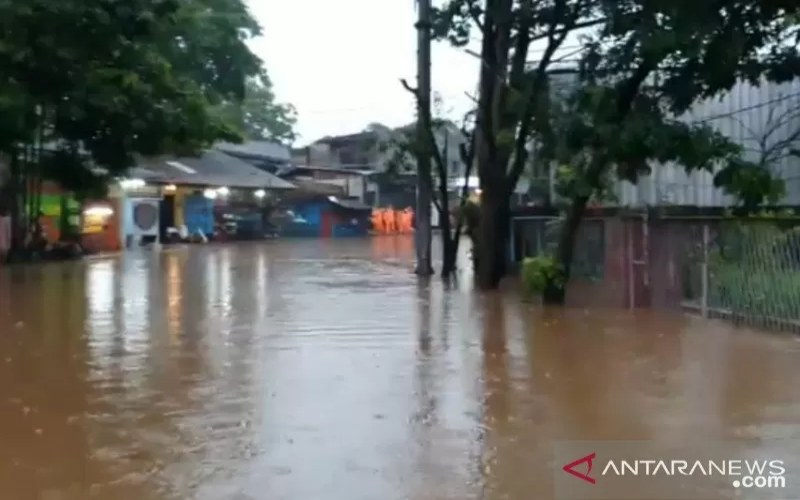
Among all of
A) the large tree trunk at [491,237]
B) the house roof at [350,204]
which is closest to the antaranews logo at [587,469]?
the large tree trunk at [491,237]

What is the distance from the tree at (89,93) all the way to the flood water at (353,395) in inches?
338

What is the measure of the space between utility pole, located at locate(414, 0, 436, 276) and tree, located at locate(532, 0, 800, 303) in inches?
263

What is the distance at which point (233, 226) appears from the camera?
49875 mm

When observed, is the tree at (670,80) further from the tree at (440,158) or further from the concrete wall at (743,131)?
the tree at (440,158)

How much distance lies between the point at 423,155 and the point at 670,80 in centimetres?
826

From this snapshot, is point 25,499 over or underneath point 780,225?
underneath

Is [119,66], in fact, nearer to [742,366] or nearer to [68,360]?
[68,360]

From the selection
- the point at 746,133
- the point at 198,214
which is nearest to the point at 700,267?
the point at 746,133

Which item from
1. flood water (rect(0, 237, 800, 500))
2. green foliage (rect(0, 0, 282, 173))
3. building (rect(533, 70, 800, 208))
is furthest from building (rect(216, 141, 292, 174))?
flood water (rect(0, 237, 800, 500))

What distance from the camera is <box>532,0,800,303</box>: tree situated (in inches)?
545

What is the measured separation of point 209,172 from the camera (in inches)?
1928

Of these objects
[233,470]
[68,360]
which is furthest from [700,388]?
[68,360]

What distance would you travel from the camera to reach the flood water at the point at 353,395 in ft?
20.4

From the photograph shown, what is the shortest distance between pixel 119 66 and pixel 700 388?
20418 mm
